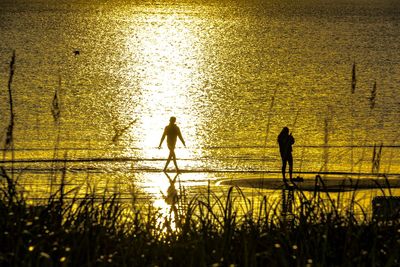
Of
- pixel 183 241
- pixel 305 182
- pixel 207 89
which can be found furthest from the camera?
pixel 207 89

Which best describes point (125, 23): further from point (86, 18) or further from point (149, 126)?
point (149, 126)

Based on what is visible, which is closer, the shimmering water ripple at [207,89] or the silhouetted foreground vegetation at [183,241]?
the silhouetted foreground vegetation at [183,241]

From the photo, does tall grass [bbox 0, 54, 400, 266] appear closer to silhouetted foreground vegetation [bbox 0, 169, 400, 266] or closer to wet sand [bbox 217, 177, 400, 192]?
silhouetted foreground vegetation [bbox 0, 169, 400, 266]

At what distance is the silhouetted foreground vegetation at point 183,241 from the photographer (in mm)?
8727

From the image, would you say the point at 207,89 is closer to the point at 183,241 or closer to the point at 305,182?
the point at 305,182

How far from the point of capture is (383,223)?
998 cm

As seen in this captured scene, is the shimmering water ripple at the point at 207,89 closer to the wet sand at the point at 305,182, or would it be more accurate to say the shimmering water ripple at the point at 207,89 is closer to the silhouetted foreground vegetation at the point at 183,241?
the wet sand at the point at 305,182

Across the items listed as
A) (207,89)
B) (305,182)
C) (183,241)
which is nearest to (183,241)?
(183,241)

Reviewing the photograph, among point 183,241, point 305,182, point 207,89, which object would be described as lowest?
point 183,241

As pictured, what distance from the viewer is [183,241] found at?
31.4 ft

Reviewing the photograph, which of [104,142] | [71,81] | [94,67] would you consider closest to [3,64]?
[94,67]

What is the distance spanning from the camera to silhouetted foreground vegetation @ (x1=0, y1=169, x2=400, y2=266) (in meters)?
8.73

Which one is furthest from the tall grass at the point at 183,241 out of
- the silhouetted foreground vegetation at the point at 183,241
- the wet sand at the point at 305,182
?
the wet sand at the point at 305,182

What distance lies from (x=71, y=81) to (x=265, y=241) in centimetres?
4504
